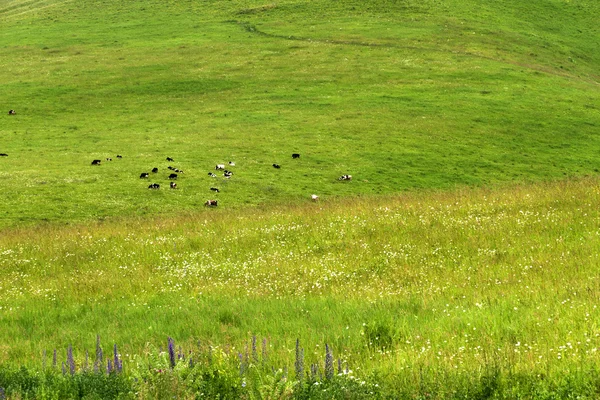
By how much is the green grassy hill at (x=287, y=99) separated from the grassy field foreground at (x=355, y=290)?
15647 mm

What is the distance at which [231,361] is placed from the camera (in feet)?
28.7

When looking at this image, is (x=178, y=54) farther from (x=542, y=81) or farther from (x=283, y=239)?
(x=283, y=239)

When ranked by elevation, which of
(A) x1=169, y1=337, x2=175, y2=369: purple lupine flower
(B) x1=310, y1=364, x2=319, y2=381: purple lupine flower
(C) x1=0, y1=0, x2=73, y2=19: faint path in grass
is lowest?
(C) x1=0, y1=0, x2=73, y2=19: faint path in grass

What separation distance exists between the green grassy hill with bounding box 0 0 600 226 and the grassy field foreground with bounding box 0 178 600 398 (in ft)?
51.3

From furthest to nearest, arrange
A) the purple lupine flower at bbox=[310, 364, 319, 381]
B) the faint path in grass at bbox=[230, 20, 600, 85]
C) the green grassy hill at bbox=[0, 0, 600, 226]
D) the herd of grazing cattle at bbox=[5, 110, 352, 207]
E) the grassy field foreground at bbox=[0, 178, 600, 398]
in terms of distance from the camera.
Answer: the faint path in grass at bbox=[230, 20, 600, 85]
the green grassy hill at bbox=[0, 0, 600, 226]
the herd of grazing cattle at bbox=[5, 110, 352, 207]
the grassy field foreground at bbox=[0, 178, 600, 398]
the purple lupine flower at bbox=[310, 364, 319, 381]

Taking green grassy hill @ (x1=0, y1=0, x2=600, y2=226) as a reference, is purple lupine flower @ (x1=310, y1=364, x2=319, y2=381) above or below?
above

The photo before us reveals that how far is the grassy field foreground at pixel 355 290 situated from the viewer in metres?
8.72

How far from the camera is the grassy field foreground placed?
28.6ft

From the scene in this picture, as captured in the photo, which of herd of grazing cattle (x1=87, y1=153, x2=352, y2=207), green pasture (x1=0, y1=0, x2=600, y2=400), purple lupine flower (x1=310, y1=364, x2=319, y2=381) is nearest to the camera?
purple lupine flower (x1=310, y1=364, x2=319, y2=381)

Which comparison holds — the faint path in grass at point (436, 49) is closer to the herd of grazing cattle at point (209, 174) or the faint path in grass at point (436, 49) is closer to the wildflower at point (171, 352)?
the herd of grazing cattle at point (209, 174)

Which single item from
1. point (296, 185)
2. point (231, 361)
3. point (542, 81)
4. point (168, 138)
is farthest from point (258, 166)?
point (542, 81)

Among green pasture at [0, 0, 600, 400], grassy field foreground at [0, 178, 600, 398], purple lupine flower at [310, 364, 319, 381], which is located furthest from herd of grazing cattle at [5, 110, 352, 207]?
purple lupine flower at [310, 364, 319, 381]

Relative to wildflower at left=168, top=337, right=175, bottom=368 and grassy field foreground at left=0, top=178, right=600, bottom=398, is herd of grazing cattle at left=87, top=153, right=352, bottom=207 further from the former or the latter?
wildflower at left=168, top=337, right=175, bottom=368

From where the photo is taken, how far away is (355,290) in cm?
1304
